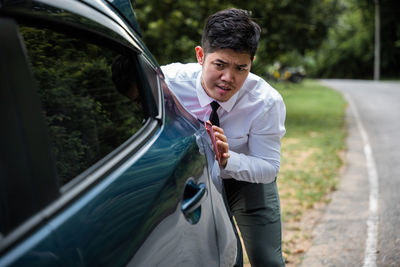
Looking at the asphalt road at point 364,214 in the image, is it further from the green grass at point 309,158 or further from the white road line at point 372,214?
the green grass at point 309,158

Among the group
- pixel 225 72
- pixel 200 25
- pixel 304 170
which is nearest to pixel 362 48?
pixel 304 170

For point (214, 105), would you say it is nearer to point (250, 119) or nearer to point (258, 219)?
point (250, 119)

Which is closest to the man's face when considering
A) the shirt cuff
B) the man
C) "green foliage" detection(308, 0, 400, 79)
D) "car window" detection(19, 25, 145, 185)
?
the man

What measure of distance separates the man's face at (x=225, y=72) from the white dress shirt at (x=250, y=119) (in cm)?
7

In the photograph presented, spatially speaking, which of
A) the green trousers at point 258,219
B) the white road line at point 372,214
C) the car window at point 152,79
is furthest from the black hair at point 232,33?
the white road line at point 372,214

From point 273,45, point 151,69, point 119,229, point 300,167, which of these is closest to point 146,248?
point 119,229

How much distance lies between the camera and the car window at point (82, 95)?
Result: 64.1 inches

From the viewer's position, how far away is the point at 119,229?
1230 mm

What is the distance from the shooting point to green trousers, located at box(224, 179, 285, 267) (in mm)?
2359

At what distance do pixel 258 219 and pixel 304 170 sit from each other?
212 inches

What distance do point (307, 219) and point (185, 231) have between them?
13.2 ft

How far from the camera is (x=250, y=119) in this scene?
2344 millimetres

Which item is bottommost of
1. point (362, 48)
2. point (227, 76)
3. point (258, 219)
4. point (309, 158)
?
point (362, 48)

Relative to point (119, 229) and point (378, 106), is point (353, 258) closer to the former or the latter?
point (119, 229)
